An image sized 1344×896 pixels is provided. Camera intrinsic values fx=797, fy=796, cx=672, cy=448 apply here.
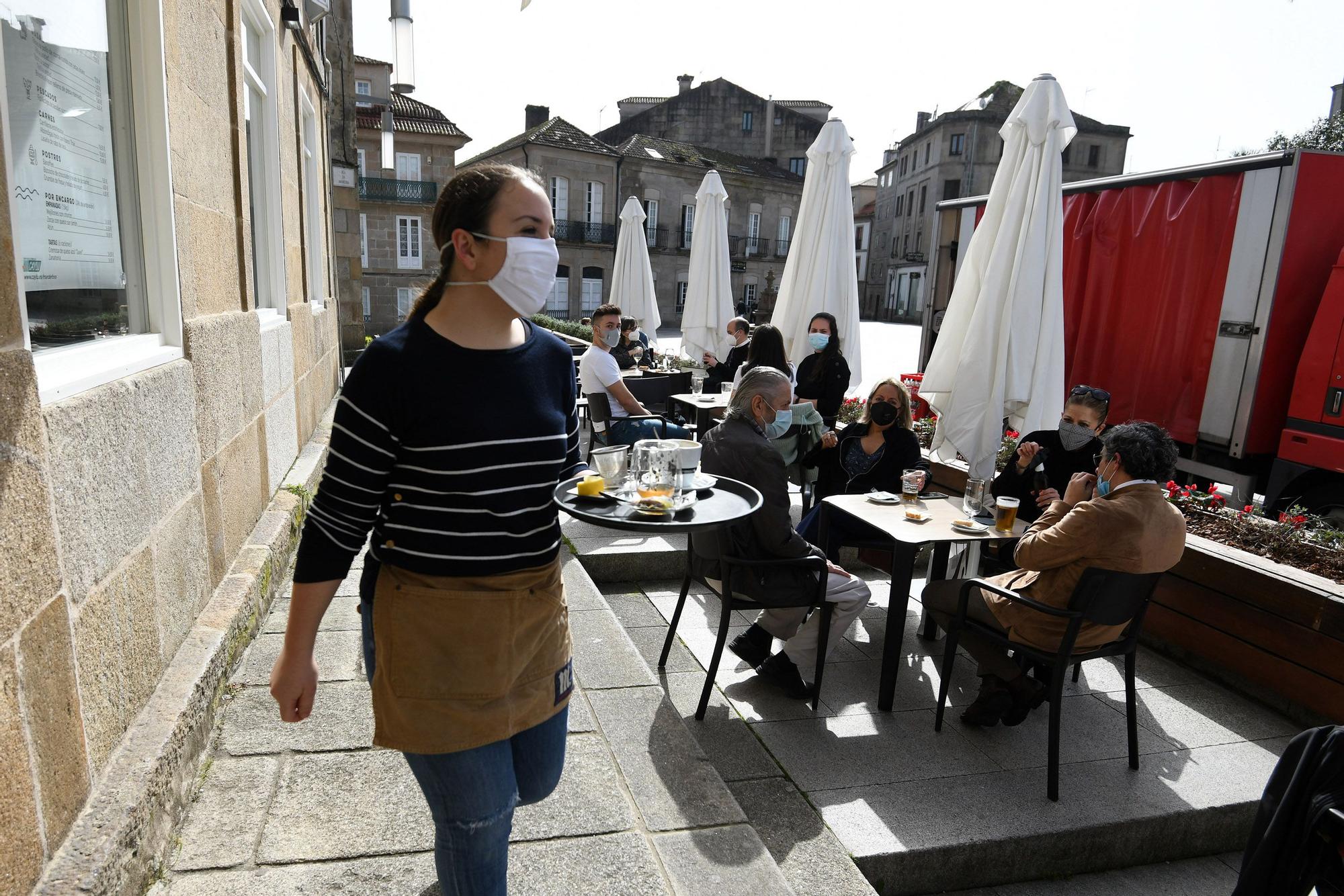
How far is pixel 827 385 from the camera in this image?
7.07 meters

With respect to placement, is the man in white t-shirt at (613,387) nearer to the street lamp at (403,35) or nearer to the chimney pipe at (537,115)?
the street lamp at (403,35)

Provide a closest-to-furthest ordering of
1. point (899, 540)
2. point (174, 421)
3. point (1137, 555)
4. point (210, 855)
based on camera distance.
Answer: point (210, 855)
point (174, 421)
point (1137, 555)
point (899, 540)

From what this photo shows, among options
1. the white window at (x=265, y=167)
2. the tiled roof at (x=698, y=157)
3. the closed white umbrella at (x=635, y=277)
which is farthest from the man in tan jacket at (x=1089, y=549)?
the tiled roof at (x=698, y=157)

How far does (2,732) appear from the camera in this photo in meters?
1.46

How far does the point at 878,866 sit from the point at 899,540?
1471 millimetres

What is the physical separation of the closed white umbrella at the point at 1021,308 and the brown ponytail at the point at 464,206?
4.13m

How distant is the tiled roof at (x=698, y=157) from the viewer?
38500 millimetres

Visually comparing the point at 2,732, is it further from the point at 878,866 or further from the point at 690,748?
the point at 878,866

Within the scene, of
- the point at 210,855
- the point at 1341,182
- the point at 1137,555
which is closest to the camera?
the point at 210,855

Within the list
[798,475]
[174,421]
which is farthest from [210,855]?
[798,475]

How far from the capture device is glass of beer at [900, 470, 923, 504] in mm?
4570

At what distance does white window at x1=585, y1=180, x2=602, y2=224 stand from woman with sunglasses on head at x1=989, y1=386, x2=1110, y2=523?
35.1 metres

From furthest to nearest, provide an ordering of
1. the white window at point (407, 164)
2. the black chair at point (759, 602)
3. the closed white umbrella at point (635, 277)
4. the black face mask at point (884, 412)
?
1. the white window at point (407, 164)
2. the closed white umbrella at point (635, 277)
3. the black face mask at point (884, 412)
4. the black chair at point (759, 602)

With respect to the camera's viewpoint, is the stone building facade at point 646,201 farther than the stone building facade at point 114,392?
Yes
